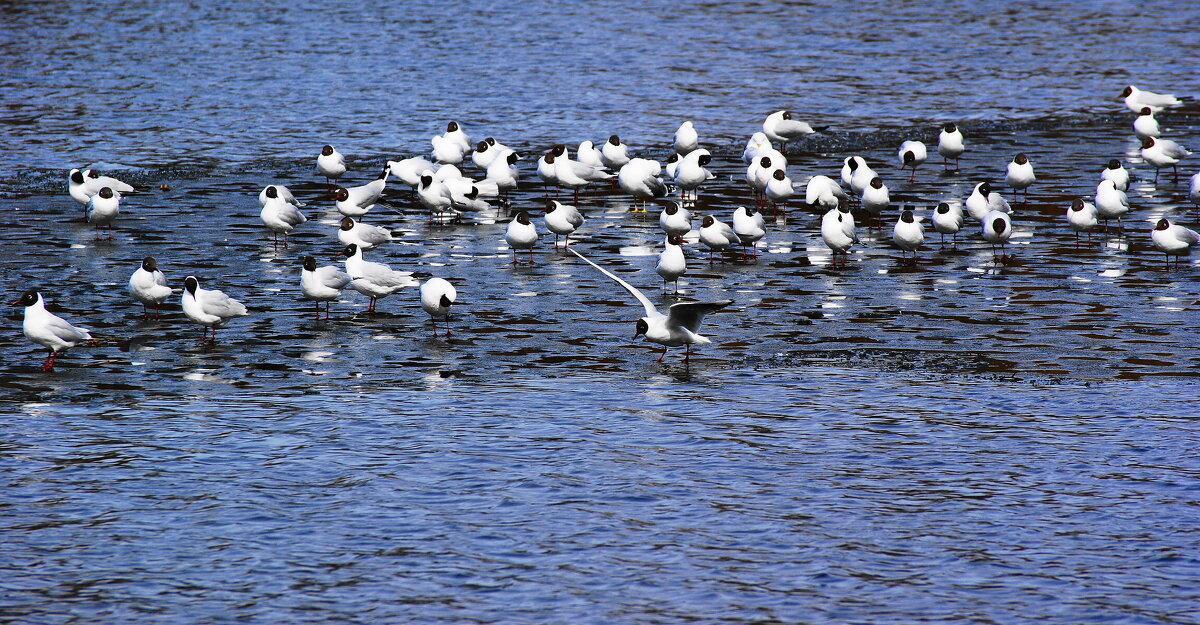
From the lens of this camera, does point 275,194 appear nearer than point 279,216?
No

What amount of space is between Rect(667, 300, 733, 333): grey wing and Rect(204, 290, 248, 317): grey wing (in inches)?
201

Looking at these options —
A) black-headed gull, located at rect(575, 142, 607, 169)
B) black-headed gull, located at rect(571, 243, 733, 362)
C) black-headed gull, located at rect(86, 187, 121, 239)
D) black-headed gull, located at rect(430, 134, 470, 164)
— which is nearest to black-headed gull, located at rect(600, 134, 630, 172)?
black-headed gull, located at rect(575, 142, 607, 169)

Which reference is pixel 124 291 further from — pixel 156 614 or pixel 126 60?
pixel 126 60

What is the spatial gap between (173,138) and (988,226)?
18504mm

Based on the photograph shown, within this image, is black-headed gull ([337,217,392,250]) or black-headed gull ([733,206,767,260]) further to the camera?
black-headed gull ([337,217,392,250])

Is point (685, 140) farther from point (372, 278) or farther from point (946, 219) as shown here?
point (372, 278)

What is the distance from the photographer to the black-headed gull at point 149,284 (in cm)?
1659

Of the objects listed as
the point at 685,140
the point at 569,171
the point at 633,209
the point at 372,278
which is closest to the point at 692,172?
the point at 633,209

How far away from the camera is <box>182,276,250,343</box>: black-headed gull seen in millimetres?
15820

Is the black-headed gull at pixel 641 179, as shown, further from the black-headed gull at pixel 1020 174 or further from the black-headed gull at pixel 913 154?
the black-headed gull at pixel 1020 174

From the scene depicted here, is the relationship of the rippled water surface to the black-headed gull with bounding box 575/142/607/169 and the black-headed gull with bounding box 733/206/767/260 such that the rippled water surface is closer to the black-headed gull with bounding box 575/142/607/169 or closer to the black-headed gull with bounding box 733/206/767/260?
the black-headed gull with bounding box 733/206/767/260

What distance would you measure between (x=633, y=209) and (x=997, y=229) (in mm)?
6853

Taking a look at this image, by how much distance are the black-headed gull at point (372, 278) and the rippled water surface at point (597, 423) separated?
0.39 meters

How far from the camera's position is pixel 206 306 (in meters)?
15.9
